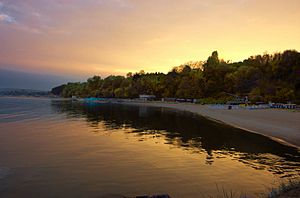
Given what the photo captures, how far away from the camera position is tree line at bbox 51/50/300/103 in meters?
74.6

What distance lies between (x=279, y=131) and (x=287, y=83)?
54255mm

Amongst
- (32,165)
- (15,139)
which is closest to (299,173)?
(32,165)

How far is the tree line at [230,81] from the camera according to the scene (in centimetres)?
7456

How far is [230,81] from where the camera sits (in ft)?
330

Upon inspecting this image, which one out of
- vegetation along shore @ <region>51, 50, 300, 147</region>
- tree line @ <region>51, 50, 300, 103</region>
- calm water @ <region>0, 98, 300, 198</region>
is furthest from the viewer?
tree line @ <region>51, 50, 300, 103</region>

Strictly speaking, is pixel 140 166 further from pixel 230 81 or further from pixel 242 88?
pixel 230 81

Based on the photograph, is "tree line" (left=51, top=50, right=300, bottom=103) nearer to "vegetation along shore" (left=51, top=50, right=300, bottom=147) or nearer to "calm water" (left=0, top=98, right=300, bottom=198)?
"vegetation along shore" (left=51, top=50, right=300, bottom=147)

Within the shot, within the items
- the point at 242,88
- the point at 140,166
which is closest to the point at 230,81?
the point at 242,88

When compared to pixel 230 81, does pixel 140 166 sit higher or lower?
lower

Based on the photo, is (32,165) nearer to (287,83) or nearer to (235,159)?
(235,159)

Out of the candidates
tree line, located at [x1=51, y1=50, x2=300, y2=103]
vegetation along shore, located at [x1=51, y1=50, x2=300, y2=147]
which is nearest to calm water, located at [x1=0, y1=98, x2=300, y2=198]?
vegetation along shore, located at [x1=51, y1=50, x2=300, y2=147]

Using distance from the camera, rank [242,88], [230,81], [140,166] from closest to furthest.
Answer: [140,166]
[242,88]
[230,81]

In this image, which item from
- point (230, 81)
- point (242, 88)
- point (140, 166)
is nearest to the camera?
point (140, 166)

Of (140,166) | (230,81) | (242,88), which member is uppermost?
(230,81)
